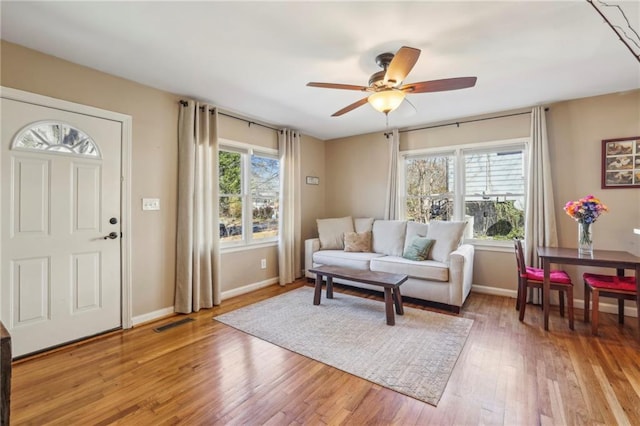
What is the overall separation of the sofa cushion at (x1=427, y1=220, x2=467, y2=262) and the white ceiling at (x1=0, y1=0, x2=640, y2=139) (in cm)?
161

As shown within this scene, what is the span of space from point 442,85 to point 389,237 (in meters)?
2.54

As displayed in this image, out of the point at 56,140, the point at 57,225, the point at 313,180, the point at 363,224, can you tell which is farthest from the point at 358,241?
the point at 56,140

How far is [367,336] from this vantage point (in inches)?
109

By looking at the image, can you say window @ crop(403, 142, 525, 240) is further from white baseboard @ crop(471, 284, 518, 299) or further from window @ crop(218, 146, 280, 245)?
window @ crop(218, 146, 280, 245)

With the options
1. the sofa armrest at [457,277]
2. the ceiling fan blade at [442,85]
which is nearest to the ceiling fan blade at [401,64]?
the ceiling fan blade at [442,85]

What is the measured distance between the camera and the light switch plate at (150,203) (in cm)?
314

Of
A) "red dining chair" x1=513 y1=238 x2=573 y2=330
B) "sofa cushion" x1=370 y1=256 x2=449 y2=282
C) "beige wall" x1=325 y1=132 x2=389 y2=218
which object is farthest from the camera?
"beige wall" x1=325 y1=132 x2=389 y2=218

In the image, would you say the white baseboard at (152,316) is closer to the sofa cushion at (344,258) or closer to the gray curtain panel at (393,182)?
the sofa cushion at (344,258)

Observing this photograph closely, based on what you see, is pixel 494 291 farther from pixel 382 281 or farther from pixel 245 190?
pixel 245 190

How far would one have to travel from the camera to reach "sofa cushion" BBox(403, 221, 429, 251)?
13.8 ft

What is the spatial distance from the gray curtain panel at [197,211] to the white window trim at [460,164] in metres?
2.84

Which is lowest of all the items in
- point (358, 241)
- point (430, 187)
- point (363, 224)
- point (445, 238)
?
point (358, 241)

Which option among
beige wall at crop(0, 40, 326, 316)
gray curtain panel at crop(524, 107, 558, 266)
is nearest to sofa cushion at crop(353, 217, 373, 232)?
gray curtain panel at crop(524, 107, 558, 266)

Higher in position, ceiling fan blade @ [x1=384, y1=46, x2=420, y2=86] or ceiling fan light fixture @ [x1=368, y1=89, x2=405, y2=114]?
ceiling fan blade @ [x1=384, y1=46, x2=420, y2=86]
